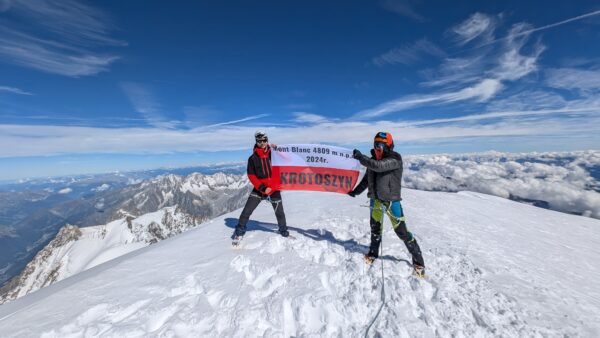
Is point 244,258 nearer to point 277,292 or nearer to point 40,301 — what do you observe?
point 277,292

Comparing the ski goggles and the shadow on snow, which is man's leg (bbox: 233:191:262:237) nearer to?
the shadow on snow

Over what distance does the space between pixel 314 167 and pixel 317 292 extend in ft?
15.7

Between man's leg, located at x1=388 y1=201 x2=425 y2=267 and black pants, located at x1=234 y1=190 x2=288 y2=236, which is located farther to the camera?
black pants, located at x1=234 y1=190 x2=288 y2=236

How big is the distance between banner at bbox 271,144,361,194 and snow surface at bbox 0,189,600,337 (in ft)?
6.96

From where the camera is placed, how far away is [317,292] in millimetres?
6629

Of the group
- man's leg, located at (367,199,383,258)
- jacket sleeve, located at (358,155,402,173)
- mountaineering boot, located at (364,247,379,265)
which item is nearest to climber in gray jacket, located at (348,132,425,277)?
jacket sleeve, located at (358,155,402,173)

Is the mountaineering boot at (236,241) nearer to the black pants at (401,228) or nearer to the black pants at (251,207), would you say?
the black pants at (251,207)

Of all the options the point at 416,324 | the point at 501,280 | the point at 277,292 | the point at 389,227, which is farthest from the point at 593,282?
the point at 277,292

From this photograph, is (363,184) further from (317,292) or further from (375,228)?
(317,292)

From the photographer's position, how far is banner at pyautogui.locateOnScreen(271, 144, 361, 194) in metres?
9.75

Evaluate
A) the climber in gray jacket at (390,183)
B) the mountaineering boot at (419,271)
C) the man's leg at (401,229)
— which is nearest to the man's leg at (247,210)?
the climber in gray jacket at (390,183)

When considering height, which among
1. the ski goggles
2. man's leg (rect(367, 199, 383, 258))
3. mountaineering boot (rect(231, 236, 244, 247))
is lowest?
mountaineering boot (rect(231, 236, 244, 247))

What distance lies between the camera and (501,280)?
7.06 meters

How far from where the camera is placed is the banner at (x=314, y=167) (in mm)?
9750
